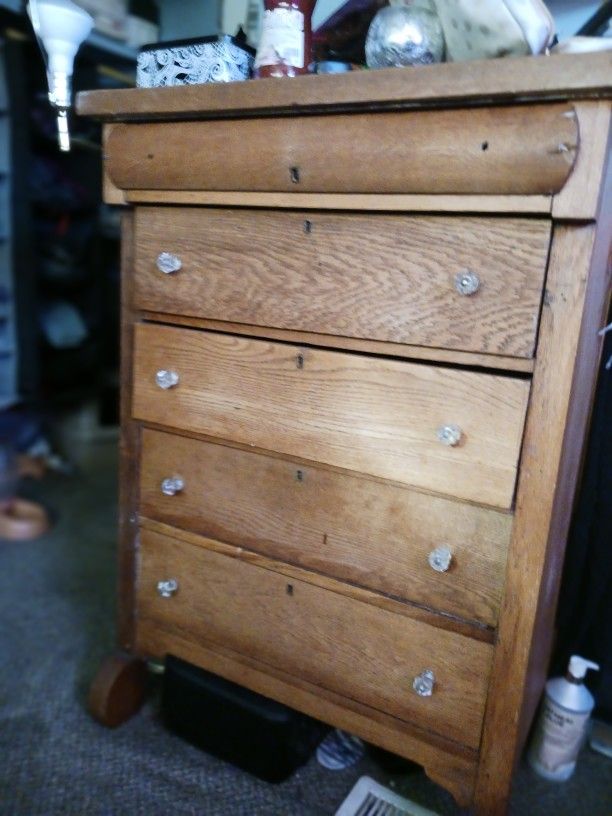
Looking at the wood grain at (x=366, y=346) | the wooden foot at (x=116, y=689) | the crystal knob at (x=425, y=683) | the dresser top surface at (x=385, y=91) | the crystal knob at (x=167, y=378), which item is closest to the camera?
the dresser top surface at (x=385, y=91)

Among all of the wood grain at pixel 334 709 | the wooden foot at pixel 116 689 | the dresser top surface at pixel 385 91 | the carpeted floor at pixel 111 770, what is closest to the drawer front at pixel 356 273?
the dresser top surface at pixel 385 91

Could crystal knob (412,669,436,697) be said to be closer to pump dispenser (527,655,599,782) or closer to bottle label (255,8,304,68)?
pump dispenser (527,655,599,782)

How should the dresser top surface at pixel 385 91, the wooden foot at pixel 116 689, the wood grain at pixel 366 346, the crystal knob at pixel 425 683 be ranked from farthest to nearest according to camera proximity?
the wooden foot at pixel 116 689, the crystal knob at pixel 425 683, the wood grain at pixel 366 346, the dresser top surface at pixel 385 91

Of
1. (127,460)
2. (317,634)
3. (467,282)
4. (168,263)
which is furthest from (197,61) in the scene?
(317,634)

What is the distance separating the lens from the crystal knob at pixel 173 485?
1.02m

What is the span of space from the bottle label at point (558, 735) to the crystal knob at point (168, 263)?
3.08ft

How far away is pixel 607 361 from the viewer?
1059mm

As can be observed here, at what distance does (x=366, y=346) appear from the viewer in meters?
0.84

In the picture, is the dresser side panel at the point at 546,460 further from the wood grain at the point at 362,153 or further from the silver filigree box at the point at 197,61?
the silver filigree box at the point at 197,61

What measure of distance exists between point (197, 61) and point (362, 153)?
33cm

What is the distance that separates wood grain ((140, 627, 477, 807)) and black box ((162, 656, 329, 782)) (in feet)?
0.07

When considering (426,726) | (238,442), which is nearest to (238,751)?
(426,726)

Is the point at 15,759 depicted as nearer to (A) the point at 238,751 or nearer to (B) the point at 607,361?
(A) the point at 238,751

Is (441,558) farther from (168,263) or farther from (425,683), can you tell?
(168,263)
